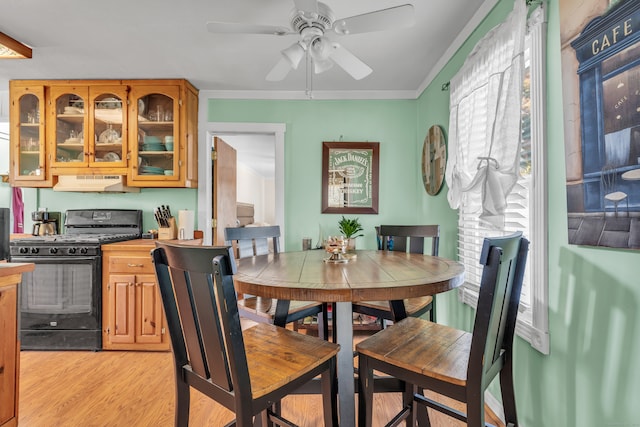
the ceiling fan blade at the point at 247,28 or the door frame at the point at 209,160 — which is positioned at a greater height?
the ceiling fan blade at the point at 247,28

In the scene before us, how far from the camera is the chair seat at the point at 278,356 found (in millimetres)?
1030

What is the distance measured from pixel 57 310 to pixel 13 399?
129 cm

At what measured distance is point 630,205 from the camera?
101 centimetres

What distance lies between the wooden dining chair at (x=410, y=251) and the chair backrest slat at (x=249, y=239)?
763 millimetres

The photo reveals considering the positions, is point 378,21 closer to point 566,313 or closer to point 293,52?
point 293,52

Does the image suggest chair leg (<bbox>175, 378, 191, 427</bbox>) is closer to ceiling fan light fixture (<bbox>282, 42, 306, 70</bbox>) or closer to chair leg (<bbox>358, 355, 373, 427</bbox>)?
chair leg (<bbox>358, 355, 373, 427</bbox>)

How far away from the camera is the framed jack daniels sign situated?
3.32 meters

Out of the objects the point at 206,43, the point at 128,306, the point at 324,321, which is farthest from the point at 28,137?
the point at 324,321

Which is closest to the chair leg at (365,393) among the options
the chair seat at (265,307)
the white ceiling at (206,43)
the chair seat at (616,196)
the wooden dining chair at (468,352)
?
the wooden dining chair at (468,352)

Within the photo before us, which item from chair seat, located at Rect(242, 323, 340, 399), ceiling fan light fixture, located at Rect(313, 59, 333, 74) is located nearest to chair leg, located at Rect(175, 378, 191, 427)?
chair seat, located at Rect(242, 323, 340, 399)

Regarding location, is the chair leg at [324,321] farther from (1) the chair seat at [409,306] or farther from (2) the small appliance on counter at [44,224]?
(2) the small appliance on counter at [44,224]

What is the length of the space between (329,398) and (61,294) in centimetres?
268

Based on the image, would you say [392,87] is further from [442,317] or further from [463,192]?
[442,317]

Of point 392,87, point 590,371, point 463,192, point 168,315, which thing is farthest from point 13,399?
point 392,87
